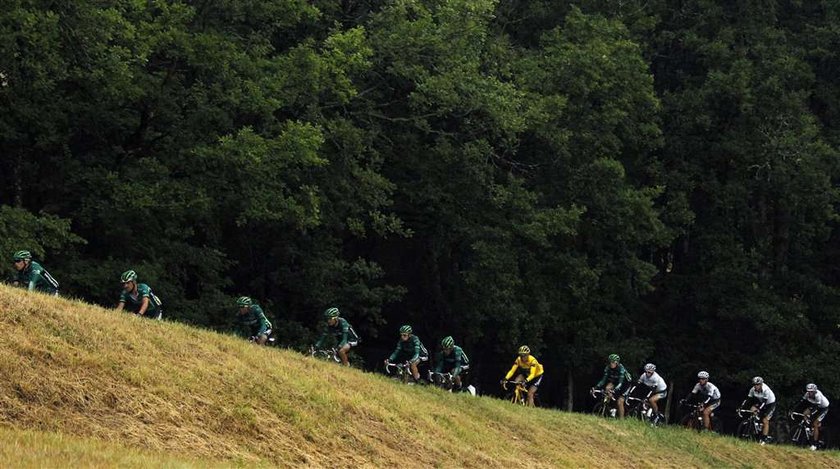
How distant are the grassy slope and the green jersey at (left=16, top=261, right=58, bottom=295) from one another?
3524mm

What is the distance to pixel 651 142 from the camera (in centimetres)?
4866

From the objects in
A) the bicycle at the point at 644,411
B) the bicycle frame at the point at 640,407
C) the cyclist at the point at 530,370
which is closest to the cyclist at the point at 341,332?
the cyclist at the point at 530,370

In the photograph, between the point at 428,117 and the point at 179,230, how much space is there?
10.2m

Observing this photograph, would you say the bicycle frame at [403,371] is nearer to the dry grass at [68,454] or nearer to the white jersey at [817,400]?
the dry grass at [68,454]

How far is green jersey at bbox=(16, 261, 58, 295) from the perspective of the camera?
25339 millimetres

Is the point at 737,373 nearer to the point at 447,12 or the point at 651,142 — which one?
the point at 651,142

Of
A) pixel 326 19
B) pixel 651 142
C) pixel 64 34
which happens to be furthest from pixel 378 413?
pixel 651 142

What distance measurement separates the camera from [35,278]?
82.9ft

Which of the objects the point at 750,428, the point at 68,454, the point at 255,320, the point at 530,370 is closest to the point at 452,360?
the point at 530,370

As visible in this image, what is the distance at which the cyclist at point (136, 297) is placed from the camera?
88.0ft

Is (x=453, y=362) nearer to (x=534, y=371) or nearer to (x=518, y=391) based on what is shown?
(x=534, y=371)

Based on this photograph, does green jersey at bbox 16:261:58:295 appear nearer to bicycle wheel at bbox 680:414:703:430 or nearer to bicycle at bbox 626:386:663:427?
bicycle at bbox 626:386:663:427

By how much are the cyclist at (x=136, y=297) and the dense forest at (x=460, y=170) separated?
6129mm

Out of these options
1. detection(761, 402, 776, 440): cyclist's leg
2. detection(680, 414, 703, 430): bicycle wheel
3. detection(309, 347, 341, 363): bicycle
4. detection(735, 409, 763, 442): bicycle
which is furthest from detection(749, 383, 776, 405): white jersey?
detection(309, 347, 341, 363): bicycle
